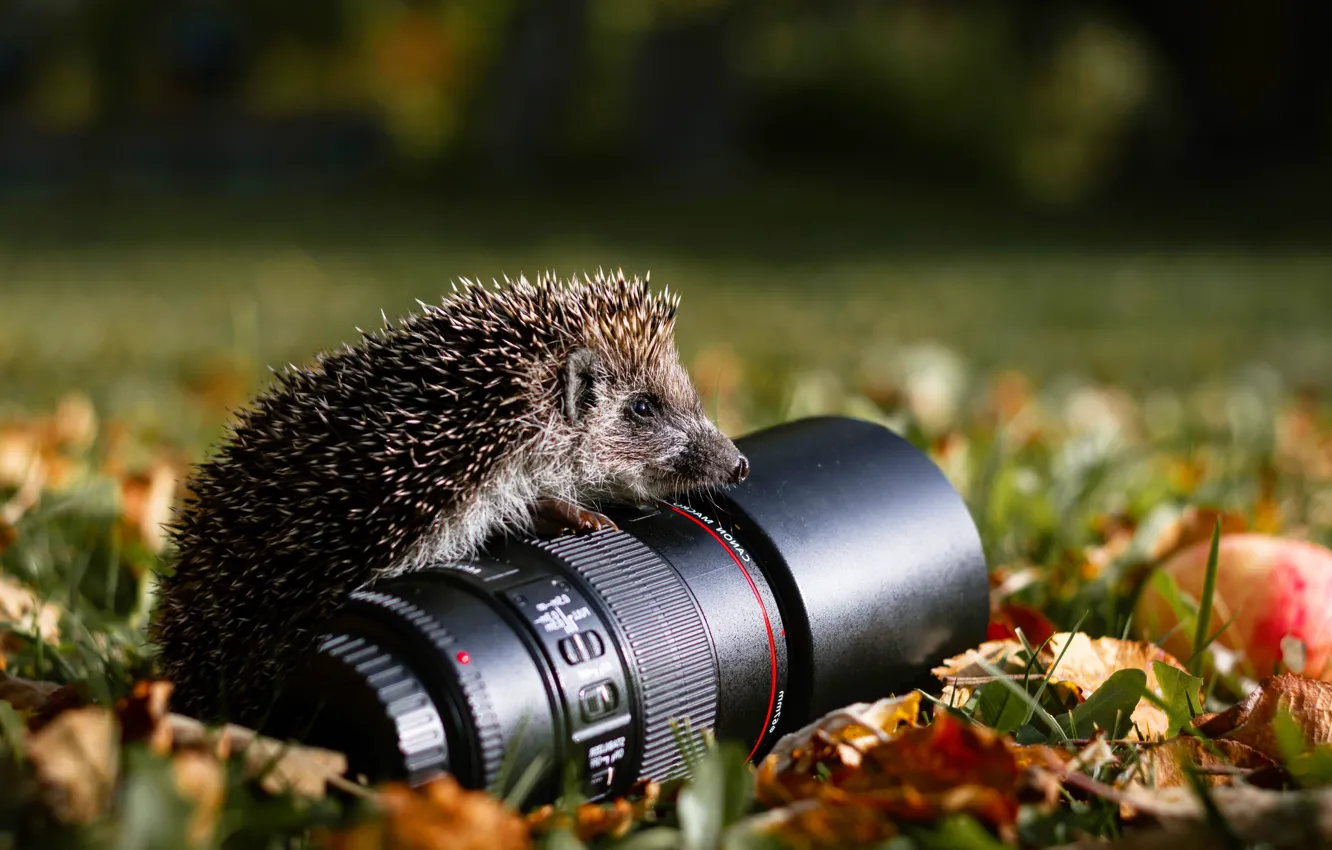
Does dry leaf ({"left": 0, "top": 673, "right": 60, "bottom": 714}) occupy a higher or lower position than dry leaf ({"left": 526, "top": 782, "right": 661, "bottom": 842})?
higher

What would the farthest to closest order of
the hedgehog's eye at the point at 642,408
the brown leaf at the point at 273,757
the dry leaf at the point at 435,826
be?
the hedgehog's eye at the point at 642,408 < the brown leaf at the point at 273,757 < the dry leaf at the point at 435,826

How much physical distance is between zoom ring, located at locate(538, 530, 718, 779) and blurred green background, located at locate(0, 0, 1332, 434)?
26.1 feet

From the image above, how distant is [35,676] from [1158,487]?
10.9ft

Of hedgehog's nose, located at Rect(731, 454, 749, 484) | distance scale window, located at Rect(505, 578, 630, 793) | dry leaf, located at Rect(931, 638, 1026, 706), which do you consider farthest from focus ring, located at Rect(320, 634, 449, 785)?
dry leaf, located at Rect(931, 638, 1026, 706)

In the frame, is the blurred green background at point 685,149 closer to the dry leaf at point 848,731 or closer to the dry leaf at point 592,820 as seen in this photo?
the dry leaf at point 848,731

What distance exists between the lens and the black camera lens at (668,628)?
82.4 inches

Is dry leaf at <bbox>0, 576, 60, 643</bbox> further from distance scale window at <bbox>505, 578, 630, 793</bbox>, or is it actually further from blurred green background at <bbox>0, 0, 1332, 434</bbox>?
Answer: blurred green background at <bbox>0, 0, 1332, 434</bbox>

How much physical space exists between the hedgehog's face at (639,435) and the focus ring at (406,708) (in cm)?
80

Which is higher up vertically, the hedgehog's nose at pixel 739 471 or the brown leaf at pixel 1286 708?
the hedgehog's nose at pixel 739 471

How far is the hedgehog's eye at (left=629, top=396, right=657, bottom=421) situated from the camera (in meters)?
2.91

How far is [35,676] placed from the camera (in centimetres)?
283

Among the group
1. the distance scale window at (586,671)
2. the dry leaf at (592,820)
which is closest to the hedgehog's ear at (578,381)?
the distance scale window at (586,671)

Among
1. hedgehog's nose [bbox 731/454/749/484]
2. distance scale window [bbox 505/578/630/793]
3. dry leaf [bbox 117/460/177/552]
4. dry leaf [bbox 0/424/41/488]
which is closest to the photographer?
distance scale window [bbox 505/578/630/793]

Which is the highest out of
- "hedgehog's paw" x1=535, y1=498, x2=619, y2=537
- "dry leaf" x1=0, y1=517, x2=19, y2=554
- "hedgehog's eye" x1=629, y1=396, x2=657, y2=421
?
"hedgehog's eye" x1=629, y1=396, x2=657, y2=421
